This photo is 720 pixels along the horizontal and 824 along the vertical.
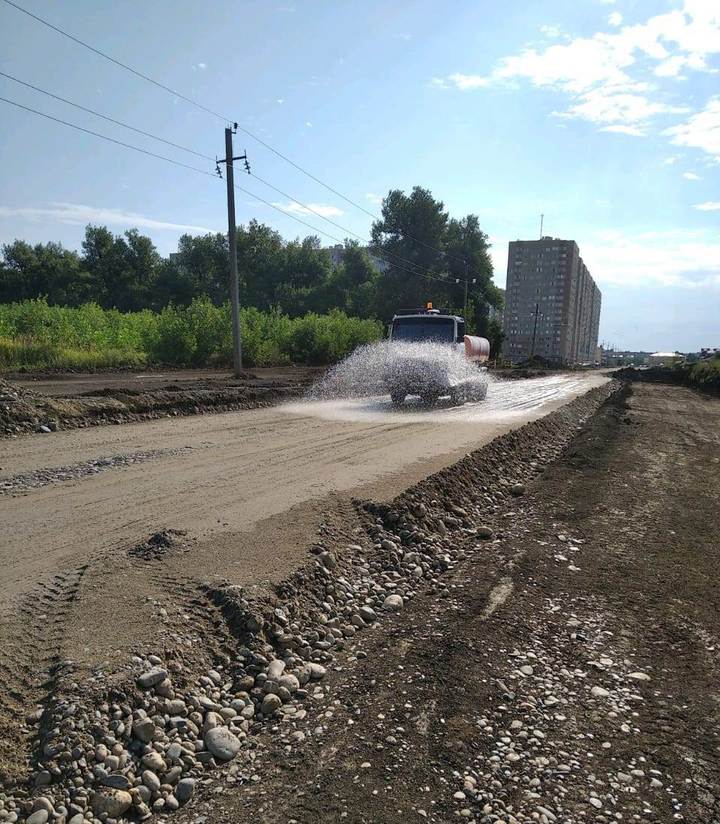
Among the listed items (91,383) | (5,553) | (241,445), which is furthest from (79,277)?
(5,553)

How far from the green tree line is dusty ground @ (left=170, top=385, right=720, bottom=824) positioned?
2301 inches

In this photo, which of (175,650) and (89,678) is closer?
(89,678)

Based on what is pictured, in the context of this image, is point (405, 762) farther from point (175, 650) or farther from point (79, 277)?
point (79, 277)

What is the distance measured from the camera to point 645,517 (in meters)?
7.39

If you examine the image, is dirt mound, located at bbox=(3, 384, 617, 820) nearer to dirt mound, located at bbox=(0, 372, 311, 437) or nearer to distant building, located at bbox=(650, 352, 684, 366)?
dirt mound, located at bbox=(0, 372, 311, 437)

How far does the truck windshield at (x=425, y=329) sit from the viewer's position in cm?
1859

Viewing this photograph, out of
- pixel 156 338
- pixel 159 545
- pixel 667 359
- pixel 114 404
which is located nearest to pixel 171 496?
pixel 159 545

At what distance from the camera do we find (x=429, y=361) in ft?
57.4

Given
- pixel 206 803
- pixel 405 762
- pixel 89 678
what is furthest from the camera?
pixel 89 678

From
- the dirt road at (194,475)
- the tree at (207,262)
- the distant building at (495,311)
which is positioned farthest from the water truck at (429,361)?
the tree at (207,262)

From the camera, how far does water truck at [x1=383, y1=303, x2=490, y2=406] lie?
1747 cm

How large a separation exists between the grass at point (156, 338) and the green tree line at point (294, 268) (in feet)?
89.8

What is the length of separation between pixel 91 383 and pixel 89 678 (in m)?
16.9

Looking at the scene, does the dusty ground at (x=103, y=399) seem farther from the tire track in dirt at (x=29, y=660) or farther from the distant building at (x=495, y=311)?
the distant building at (x=495, y=311)
